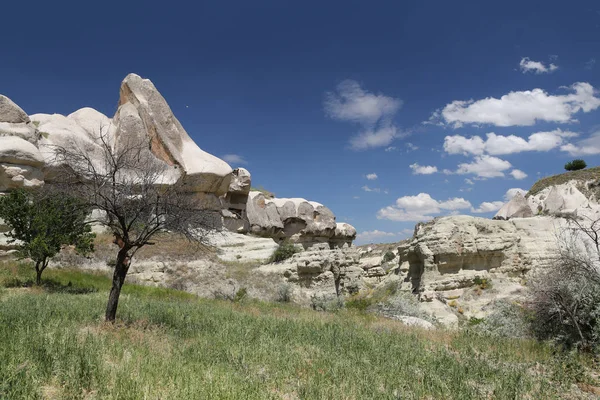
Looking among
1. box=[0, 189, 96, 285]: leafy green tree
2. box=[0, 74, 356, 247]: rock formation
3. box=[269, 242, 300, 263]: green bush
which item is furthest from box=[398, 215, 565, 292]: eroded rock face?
box=[0, 189, 96, 285]: leafy green tree

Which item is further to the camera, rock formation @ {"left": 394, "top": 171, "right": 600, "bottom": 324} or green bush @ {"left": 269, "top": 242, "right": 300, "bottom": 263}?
green bush @ {"left": 269, "top": 242, "right": 300, "bottom": 263}

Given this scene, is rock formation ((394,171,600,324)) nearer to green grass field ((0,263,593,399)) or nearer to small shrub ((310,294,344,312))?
small shrub ((310,294,344,312))

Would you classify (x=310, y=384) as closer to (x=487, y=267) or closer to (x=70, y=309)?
(x=70, y=309)

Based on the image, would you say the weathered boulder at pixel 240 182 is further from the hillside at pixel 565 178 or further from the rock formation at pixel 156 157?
the hillside at pixel 565 178

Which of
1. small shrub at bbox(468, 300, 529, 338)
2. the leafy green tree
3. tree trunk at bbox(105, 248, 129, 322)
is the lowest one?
small shrub at bbox(468, 300, 529, 338)

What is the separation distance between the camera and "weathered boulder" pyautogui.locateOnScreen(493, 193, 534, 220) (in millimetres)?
38719

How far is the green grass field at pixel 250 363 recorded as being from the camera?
432 centimetres

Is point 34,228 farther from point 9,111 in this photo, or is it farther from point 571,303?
point 571,303

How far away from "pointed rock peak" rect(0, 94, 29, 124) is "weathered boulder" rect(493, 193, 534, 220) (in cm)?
4401

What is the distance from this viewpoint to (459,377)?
18.8 ft

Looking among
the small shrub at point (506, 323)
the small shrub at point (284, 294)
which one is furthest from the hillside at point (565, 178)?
the small shrub at point (284, 294)

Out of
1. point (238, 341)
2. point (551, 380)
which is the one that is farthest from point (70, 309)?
point (551, 380)

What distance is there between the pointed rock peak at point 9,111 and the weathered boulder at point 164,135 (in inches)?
275

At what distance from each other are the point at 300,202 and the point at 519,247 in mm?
32420
